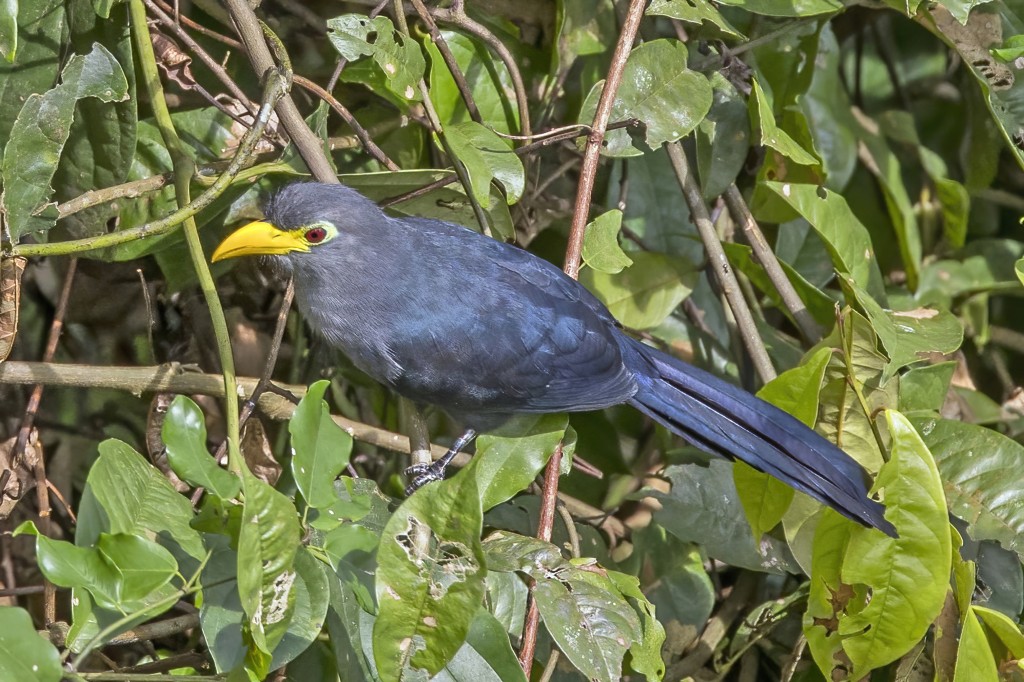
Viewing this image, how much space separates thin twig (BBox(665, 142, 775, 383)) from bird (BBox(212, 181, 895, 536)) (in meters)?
0.14

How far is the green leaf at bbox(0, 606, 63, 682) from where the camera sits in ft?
5.56

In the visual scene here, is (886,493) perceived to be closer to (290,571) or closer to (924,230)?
(290,571)

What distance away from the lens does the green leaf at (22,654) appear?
1694mm

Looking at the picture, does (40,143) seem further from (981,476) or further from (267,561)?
(981,476)

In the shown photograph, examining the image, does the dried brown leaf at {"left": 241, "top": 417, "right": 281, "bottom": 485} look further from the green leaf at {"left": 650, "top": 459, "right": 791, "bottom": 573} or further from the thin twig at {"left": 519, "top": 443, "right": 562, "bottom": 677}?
the green leaf at {"left": 650, "top": 459, "right": 791, "bottom": 573}

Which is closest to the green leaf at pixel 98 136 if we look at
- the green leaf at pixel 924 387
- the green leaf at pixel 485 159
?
the green leaf at pixel 485 159

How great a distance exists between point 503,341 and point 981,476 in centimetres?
142

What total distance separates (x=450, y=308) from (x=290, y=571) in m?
1.46

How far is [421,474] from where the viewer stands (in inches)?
114

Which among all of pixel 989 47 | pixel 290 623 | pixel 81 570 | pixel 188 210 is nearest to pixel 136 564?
pixel 81 570

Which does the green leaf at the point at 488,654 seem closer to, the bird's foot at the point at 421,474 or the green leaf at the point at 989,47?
the bird's foot at the point at 421,474

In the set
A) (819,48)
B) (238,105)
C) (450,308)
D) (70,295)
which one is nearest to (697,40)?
(819,48)

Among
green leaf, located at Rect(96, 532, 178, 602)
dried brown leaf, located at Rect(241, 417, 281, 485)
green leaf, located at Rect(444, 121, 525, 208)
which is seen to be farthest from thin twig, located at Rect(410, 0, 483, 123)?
green leaf, located at Rect(96, 532, 178, 602)

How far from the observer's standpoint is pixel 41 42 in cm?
274
